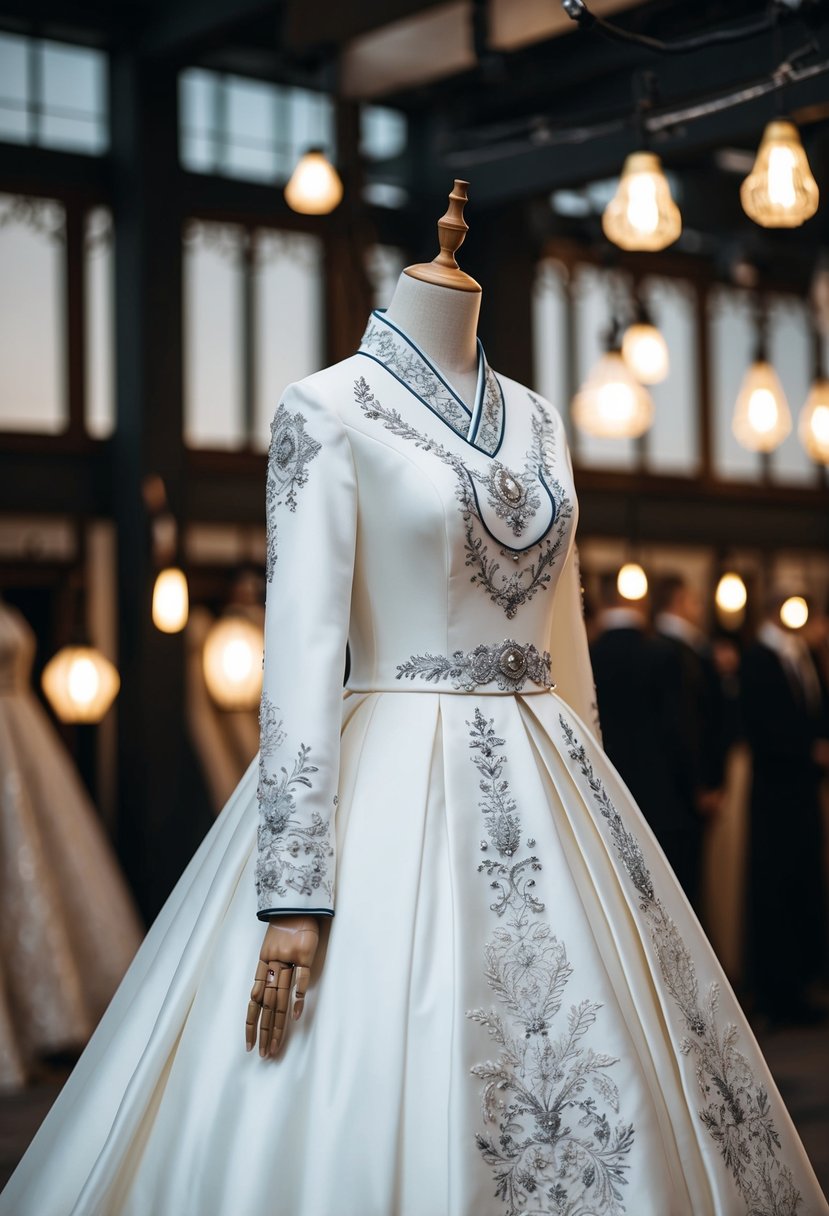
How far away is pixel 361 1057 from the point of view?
74.3 inches

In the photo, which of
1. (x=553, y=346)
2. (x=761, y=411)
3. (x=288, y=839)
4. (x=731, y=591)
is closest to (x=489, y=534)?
(x=288, y=839)

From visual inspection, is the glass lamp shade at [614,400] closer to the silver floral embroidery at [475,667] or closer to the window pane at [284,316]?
the window pane at [284,316]

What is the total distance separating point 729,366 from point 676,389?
1.42 feet

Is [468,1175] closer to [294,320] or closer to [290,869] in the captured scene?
[290,869]

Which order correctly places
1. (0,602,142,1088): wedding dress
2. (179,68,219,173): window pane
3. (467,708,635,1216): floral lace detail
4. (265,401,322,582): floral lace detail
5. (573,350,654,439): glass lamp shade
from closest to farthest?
(467,708,635,1216): floral lace detail, (265,401,322,582): floral lace detail, (0,602,142,1088): wedding dress, (573,350,654,439): glass lamp shade, (179,68,219,173): window pane

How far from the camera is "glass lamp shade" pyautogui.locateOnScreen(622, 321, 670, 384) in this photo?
615 cm

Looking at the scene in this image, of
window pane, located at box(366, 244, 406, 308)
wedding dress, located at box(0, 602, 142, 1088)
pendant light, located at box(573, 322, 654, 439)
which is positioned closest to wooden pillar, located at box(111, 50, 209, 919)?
wedding dress, located at box(0, 602, 142, 1088)

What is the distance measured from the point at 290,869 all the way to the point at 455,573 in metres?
0.47

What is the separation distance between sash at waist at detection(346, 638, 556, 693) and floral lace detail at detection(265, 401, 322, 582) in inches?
8.7

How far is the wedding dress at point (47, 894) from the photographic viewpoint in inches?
191

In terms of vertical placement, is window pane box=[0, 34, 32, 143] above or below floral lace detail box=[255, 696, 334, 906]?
above

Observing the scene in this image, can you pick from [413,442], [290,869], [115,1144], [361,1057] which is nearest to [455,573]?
[413,442]

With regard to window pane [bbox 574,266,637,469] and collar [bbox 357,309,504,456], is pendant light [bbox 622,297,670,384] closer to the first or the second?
window pane [bbox 574,266,637,469]

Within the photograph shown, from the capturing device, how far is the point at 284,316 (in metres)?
6.92
